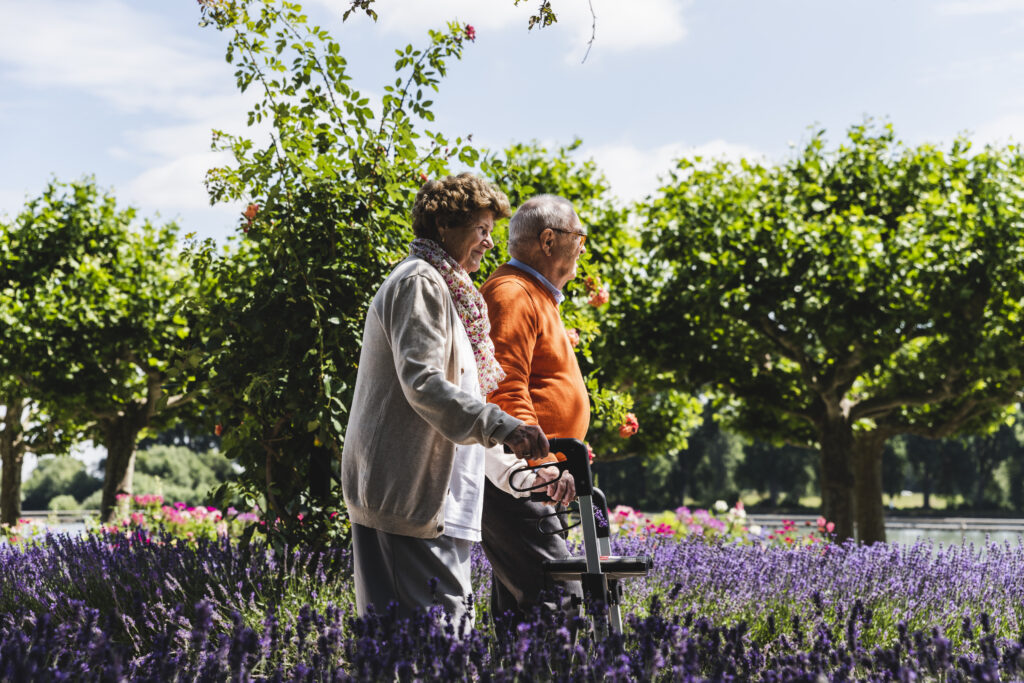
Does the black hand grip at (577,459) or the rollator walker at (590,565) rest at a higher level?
the black hand grip at (577,459)

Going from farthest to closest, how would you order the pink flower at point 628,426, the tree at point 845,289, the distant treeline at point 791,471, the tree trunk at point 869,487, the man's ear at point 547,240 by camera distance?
the distant treeline at point 791,471, the tree trunk at point 869,487, the tree at point 845,289, the pink flower at point 628,426, the man's ear at point 547,240

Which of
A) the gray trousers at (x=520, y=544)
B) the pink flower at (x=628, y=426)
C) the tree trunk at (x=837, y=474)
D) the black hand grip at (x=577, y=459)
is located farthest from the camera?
the tree trunk at (x=837, y=474)

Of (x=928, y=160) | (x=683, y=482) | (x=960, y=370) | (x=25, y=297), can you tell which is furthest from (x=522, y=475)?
(x=683, y=482)

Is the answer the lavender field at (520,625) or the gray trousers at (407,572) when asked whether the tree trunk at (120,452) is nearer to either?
the lavender field at (520,625)

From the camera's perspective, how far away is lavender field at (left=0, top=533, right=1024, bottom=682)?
193cm

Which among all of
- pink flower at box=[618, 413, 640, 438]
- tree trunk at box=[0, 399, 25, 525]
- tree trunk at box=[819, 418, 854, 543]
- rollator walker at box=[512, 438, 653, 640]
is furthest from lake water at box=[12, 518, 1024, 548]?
rollator walker at box=[512, 438, 653, 640]

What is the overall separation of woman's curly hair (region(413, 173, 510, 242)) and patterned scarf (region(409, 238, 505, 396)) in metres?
0.07

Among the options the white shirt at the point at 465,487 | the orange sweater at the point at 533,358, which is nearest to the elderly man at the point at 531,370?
the orange sweater at the point at 533,358

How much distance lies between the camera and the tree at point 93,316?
48.8 ft

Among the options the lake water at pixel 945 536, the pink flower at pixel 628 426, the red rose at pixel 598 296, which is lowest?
the lake water at pixel 945 536

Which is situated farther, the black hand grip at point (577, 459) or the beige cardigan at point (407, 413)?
the black hand grip at point (577, 459)

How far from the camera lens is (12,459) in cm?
1811

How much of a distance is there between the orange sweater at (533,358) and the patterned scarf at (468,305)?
177mm

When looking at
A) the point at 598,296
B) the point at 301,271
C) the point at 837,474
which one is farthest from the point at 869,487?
the point at 301,271
